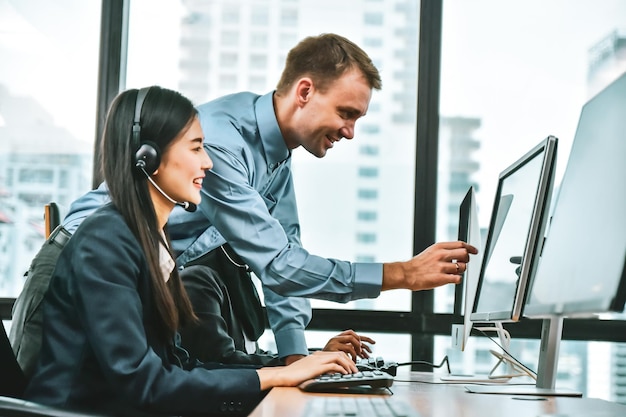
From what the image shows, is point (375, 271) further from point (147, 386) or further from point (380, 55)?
point (380, 55)

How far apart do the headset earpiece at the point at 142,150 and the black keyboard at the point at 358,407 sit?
522 mm

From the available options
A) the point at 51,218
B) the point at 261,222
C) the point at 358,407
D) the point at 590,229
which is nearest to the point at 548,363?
the point at 590,229

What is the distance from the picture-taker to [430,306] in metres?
3.19

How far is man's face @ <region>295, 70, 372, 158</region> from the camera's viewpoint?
6.61 feet

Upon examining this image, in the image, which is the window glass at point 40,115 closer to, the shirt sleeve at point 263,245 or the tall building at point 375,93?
the tall building at point 375,93

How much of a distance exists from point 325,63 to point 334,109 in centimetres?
13

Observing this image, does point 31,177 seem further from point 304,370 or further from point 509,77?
point 304,370

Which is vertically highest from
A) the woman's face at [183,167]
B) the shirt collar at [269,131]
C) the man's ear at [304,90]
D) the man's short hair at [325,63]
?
the man's short hair at [325,63]

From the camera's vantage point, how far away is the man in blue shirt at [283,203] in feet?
5.81

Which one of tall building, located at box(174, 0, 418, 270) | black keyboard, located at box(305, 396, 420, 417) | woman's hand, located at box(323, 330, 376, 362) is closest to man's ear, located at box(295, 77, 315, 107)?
woman's hand, located at box(323, 330, 376, 362)

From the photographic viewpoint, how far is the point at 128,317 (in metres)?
1.21

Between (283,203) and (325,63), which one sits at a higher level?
(325,63)

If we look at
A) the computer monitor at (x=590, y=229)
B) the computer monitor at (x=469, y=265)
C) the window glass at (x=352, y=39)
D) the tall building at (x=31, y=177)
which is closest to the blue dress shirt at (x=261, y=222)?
the computer monitor at (x=469, y=265)

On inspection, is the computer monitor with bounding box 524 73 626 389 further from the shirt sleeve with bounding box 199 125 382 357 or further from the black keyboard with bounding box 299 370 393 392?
the shirt sleeve with bounding box 199 125 382 357
